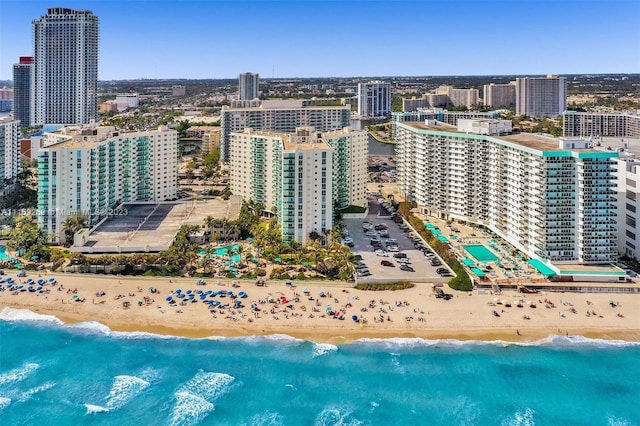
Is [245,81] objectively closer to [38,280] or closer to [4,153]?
[4,153]

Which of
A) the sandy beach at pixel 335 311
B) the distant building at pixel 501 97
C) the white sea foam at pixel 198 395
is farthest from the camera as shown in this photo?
the distant building at pixel 501 97

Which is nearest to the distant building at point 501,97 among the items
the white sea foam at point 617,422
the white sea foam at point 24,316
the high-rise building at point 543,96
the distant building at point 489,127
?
the high-rise building at point 543,96

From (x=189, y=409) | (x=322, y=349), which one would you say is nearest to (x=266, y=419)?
(x=189, y=409)

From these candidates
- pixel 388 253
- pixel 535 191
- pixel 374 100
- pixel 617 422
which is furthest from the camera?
pixel 374 100

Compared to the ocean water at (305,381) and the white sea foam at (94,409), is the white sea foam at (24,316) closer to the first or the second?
the ocean water at (305,381)

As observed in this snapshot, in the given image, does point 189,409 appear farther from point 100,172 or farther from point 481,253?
point 100,172

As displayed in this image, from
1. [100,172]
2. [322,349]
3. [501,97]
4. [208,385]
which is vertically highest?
[501,97]

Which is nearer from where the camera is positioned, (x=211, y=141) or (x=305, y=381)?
(x=305, y=381)

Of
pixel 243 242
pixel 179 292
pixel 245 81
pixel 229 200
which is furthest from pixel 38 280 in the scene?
pixel 245 81
